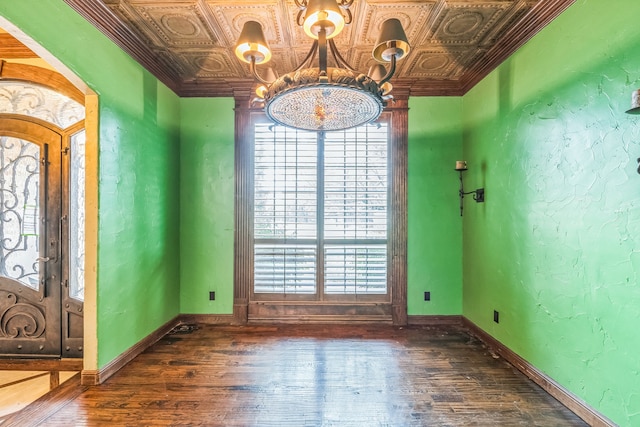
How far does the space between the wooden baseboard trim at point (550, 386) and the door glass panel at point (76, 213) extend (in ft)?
13.1

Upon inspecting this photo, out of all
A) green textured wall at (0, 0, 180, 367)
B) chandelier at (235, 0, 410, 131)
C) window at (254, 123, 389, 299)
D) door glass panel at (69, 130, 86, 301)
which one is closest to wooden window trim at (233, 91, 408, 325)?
window at (254, 123, 389, 299)

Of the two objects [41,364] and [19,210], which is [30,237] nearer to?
[19,210]

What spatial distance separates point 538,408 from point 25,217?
4535mm

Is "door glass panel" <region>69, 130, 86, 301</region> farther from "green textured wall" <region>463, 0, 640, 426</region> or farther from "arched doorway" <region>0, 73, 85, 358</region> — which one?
"green textured wall" <region>463, 0, 640, 426</region>

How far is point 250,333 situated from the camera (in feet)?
10.9

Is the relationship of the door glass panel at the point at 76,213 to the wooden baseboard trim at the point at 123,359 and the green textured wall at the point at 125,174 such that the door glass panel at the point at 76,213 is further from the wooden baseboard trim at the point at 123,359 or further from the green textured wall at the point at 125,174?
the wooden baseboard trim at the point at 123,359

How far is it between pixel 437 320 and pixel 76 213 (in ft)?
13.3

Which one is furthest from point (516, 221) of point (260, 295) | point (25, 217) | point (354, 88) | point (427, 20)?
point (25, 217)

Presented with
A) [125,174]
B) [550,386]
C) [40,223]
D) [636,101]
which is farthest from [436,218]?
[40,223]

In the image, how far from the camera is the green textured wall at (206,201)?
11.9 ft

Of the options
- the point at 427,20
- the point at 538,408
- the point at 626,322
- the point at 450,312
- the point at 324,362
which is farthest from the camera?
the point at 450,312

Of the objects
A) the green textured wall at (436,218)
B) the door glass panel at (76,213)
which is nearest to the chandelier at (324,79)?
the green textured wall at (436,218)

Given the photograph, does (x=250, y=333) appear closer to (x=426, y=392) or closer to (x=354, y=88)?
(x=426, y=392)

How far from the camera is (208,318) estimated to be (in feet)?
11.8
